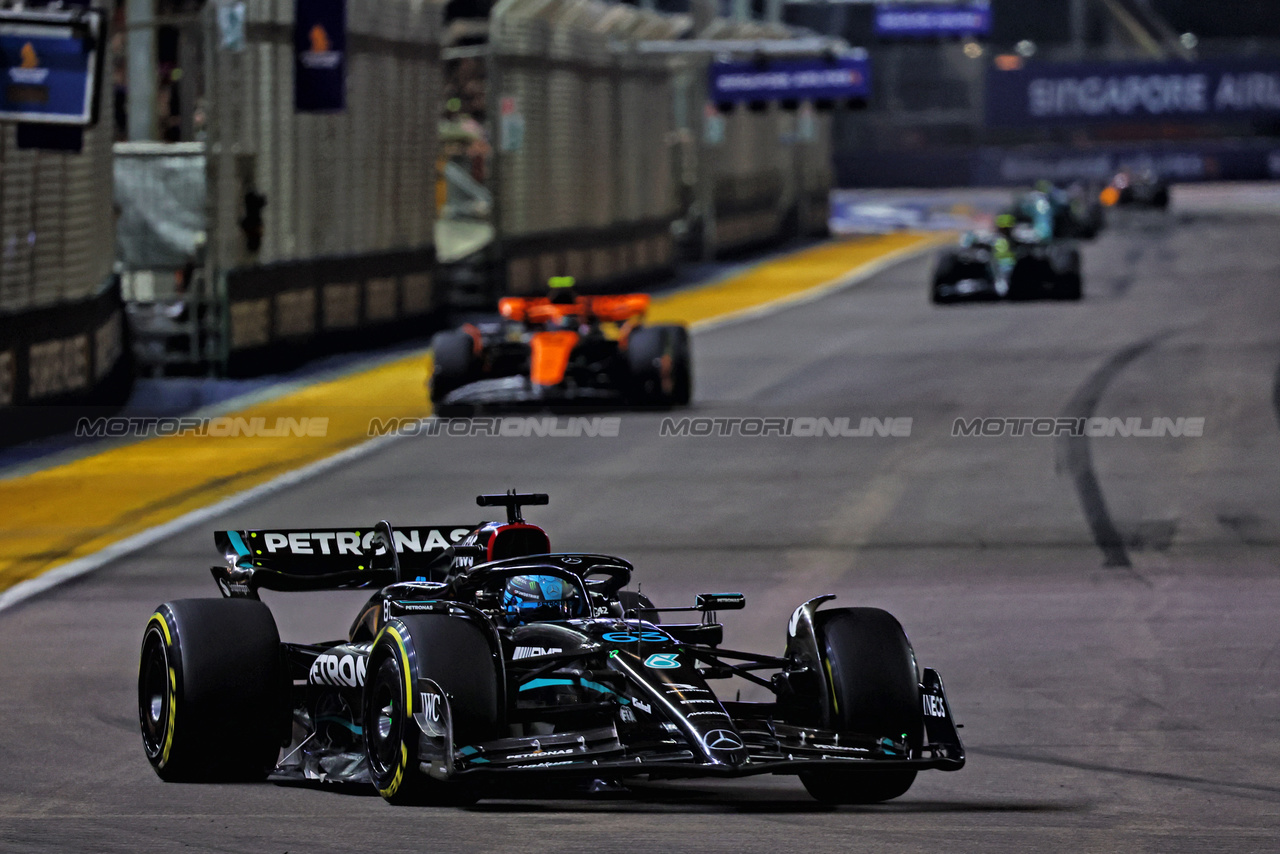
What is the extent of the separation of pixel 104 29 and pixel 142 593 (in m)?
7.36

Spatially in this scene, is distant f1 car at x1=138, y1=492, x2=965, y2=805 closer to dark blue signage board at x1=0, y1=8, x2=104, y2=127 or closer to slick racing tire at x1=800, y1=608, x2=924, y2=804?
slick racing tire at x1=800, y1=608, x2=924, y2=804

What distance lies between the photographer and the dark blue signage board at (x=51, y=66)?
1828 cm

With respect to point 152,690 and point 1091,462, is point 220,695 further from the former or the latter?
point 1091,462

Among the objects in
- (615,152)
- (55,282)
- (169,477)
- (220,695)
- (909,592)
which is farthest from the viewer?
(615,152)

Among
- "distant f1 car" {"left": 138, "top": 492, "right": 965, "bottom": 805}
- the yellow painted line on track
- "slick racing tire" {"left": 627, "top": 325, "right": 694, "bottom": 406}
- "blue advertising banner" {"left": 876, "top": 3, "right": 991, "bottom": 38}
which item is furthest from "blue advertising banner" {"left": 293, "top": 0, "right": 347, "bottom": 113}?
"blue advertising banner" {"left": 876, "top": 3, "right": 991, "bottom": 38}

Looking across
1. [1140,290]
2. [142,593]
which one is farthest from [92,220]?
[1140,290]

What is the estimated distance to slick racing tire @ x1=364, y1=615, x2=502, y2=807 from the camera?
7656mm

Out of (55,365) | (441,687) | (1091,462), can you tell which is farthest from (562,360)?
(441,687)

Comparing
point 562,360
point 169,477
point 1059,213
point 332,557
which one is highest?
point 332,557

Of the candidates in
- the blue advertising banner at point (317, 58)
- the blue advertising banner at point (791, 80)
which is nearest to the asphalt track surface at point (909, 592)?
the blue advertising banner at point (317, 58)

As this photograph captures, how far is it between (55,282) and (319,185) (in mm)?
8047

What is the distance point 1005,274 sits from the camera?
3469 cm

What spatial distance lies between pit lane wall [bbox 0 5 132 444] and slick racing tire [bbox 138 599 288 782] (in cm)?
1113

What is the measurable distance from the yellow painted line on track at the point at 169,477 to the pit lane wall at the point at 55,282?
877 millimetres
